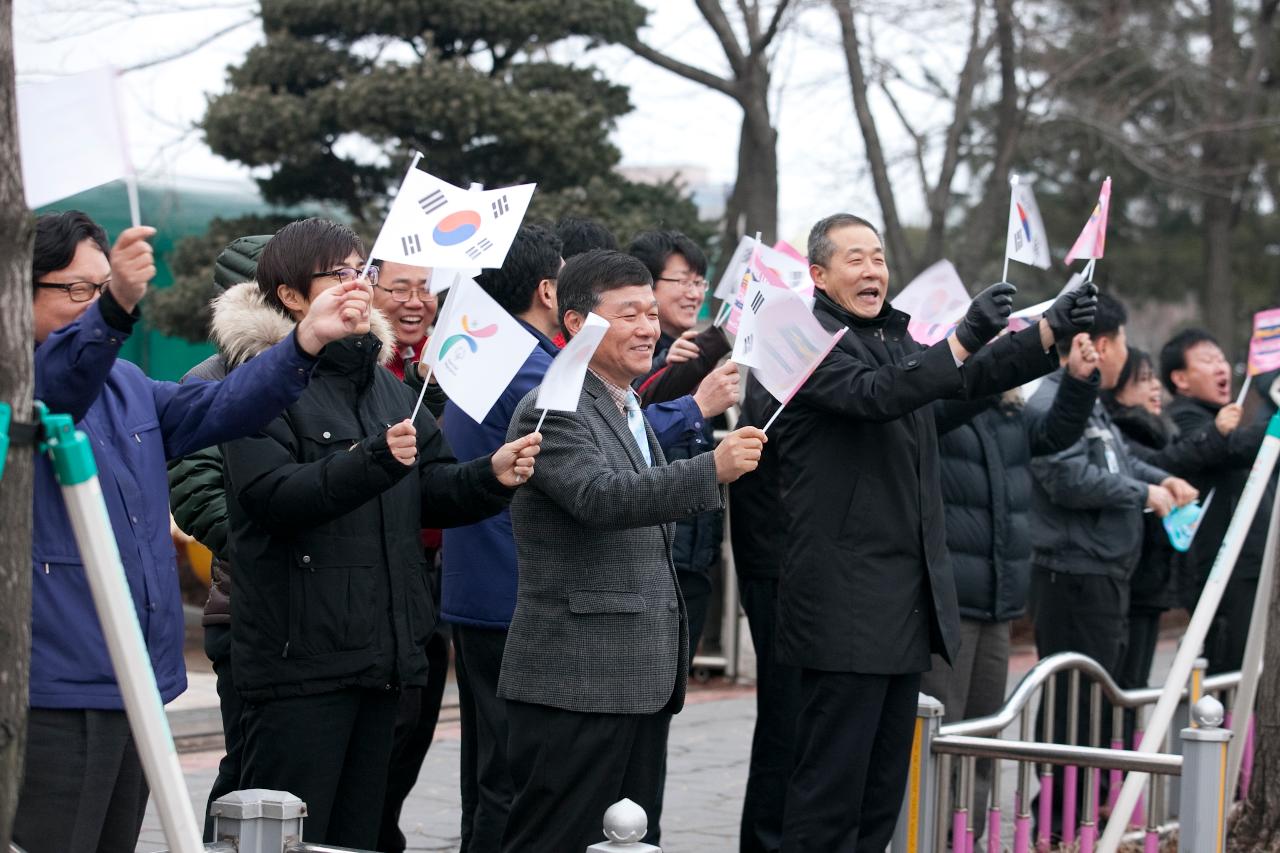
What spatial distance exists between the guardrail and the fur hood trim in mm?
1963

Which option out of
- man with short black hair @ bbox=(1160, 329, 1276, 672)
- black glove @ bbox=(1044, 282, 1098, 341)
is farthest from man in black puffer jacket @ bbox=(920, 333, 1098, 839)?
man with short black hair @ bbox=(1160, 329, 1276, 672)

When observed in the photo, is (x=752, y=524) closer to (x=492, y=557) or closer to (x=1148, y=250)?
(x=492, y=557)

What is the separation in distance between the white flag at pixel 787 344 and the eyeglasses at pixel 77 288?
1.68 m

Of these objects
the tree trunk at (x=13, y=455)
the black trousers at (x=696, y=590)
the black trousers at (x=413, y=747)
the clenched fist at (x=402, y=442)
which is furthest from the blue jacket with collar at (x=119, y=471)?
the black trousers at (x=696, y=590)

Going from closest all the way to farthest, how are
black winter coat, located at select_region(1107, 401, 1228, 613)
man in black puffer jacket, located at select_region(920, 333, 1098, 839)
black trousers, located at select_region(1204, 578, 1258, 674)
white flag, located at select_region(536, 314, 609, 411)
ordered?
1. white flag, located at select_region(536, 314, 609, 411)
2. man in black puffer jacket, located at select_region(920, 333, 1098, 839)
3. black winter coat, located at select_region(1107, 401, 1228, 613)
4. black trousers, located at select_region(1204, 578, 1258, 674)

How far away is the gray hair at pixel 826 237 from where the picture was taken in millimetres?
4809

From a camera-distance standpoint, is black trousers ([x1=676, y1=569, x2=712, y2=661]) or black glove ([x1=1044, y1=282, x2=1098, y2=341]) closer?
black glove ([x1=1044, y1=282, x2=1098, y2=341])

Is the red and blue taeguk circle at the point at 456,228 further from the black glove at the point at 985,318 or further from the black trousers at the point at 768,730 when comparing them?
the black trousers at the point at 768,730

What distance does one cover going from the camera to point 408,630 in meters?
3.93

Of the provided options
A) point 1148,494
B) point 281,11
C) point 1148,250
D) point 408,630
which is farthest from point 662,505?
point 1148,250

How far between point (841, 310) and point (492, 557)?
122cm

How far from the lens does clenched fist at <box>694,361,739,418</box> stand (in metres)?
4.46

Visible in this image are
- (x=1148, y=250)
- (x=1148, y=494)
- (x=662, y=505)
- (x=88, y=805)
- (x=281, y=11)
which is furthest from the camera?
(x=1148, y=250)

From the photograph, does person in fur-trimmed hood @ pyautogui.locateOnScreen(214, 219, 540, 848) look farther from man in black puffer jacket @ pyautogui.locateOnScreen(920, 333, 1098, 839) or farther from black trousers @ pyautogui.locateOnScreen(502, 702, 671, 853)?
man in black puffer jacket @ pyautogui.locateOnScreen(920, 333, 1098, 839)
